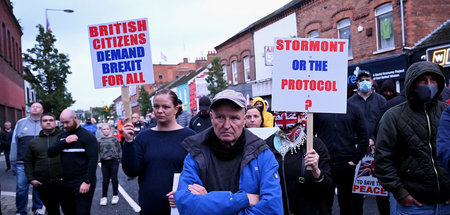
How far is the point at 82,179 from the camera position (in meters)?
5.16

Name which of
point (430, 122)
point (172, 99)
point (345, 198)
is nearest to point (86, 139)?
point (172, 99)

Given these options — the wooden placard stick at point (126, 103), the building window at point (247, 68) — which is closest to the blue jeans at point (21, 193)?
the wooden placard stick at point (126, 103)

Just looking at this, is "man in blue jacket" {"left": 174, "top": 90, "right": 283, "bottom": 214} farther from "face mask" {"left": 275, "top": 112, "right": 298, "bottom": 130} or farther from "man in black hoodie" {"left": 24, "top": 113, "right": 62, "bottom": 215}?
"man in black hoodie" {"left": 24, "top": 113, "right": 62, "bottom": 215}

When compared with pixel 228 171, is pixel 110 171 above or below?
below

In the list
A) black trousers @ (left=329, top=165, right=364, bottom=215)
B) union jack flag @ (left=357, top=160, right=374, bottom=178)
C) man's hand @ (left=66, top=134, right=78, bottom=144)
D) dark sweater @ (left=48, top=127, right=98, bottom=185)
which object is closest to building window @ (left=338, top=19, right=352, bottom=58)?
union jack flag @ (left=357, top=160, right=374, bottom=178)

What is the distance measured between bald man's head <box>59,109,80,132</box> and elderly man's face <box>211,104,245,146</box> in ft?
11.1

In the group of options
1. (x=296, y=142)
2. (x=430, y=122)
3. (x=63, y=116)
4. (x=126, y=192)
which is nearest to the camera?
(x=430, y=122)

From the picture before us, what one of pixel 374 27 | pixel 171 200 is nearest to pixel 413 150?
pixel 171 200

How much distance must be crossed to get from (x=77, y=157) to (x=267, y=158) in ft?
12.1

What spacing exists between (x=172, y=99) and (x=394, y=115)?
7.02 feet

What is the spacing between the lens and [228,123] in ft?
7.79

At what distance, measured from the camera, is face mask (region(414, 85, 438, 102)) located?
306 cm

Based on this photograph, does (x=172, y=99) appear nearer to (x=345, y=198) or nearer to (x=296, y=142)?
(x=296, y=142)

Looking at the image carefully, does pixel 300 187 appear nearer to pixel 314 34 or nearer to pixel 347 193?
pixel 347 193
